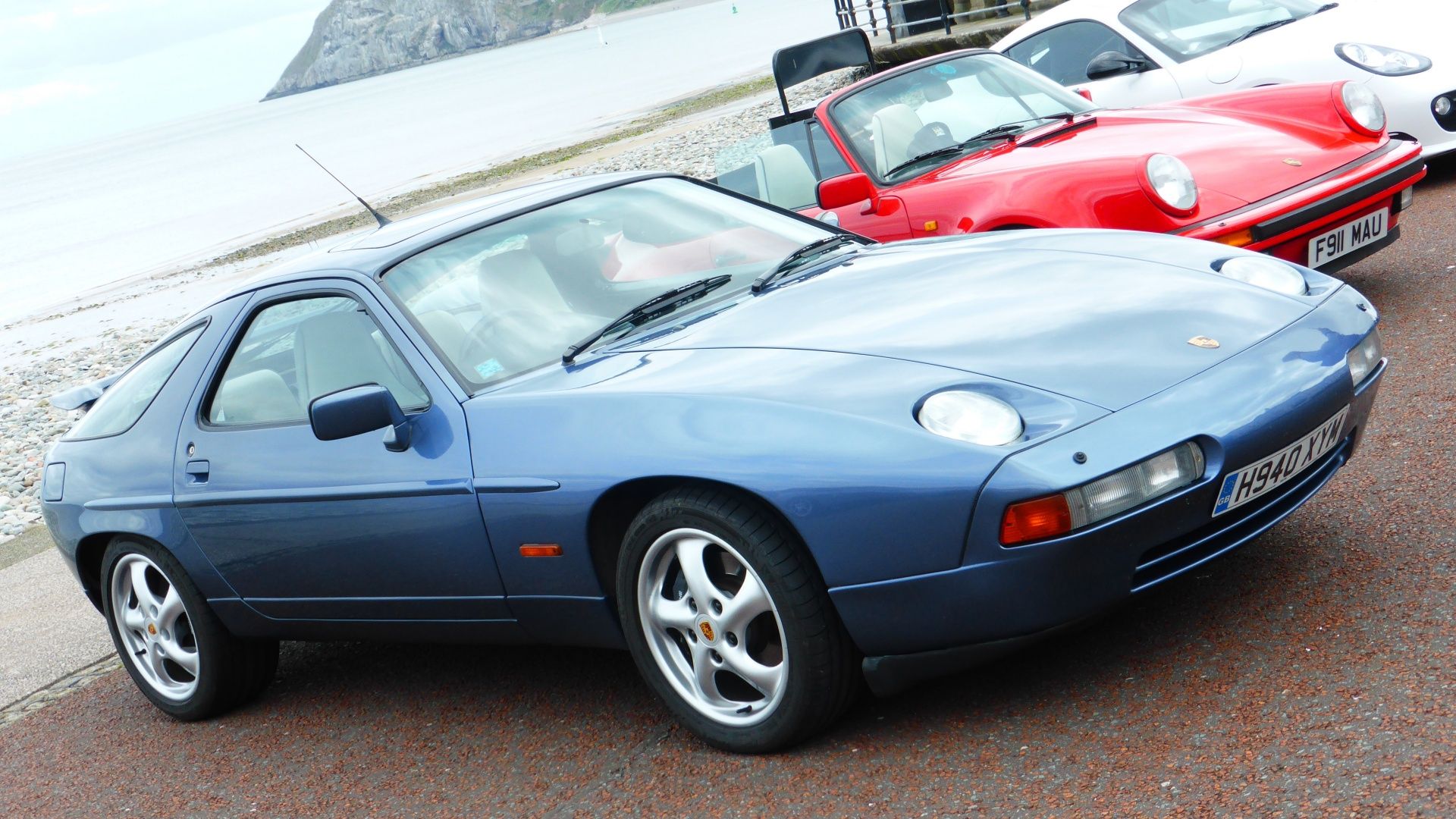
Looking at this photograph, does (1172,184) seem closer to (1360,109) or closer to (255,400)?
(1360,109)

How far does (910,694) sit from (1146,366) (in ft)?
3.12

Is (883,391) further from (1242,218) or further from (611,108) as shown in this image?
(611,108)

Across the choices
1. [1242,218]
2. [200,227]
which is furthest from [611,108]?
[1242,218]

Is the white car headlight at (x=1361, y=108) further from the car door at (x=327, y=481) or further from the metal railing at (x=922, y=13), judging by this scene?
the metal railing at (x=922, y=13)

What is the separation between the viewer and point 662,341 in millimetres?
3449

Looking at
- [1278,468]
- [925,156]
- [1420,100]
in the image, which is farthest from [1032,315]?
[1420,100]

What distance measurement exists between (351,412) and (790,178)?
3.44m

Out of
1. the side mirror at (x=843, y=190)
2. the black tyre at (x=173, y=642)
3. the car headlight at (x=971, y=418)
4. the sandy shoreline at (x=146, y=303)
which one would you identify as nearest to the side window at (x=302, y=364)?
the black tyre at (x=173, y=642)

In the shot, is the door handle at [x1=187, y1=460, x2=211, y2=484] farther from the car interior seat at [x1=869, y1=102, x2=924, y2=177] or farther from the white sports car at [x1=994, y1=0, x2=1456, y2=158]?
the white sports car at [x1=994, y1=0, x2=1456, y2=158]

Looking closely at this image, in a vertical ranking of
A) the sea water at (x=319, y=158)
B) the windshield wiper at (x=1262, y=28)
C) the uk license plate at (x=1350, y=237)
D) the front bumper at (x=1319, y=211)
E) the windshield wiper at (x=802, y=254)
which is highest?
the windshield wiper at (x=802, y=254)

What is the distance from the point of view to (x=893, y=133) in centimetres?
631

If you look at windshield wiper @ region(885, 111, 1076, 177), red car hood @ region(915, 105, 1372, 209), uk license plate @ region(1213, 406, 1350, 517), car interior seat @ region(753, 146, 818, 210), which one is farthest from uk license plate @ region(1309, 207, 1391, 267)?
uk license plate @ region(1213, 406, 1350, 517)

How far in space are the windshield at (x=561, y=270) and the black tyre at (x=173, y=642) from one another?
134 cm

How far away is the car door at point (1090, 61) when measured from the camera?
799cm
